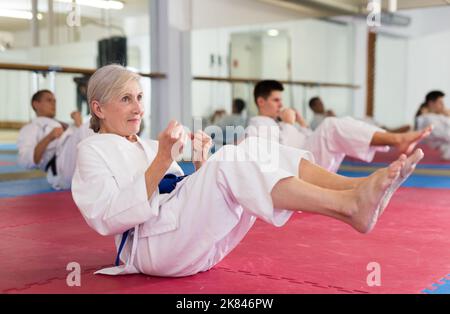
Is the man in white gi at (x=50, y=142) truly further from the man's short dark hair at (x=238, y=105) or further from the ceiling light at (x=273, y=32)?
the ceiling light at (x=273, y=32)

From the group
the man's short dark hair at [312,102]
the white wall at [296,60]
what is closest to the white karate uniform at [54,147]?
the white wall at [296,60]

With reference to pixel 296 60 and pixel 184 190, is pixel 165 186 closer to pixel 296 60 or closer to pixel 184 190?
pixel 184 190

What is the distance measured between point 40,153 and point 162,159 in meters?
3.85

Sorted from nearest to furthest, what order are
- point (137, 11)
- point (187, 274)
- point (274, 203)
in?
point (274, 203) → point (187, 274) → point (137, 11)

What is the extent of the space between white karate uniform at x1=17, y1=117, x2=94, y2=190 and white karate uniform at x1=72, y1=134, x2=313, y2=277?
2934 millimetres

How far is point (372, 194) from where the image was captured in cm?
173

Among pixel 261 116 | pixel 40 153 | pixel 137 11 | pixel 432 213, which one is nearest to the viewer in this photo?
pixel 432 213

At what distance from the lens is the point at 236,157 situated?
187cm

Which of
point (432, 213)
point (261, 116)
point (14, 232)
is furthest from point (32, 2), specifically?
point (432, 213)

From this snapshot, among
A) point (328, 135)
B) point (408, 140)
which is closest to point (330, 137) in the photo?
point (328, 135)

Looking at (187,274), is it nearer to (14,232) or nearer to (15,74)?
(14,232)

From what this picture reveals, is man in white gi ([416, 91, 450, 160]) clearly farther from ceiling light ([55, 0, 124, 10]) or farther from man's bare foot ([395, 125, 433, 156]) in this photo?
ceiling light ([55, 0, 124, 10])

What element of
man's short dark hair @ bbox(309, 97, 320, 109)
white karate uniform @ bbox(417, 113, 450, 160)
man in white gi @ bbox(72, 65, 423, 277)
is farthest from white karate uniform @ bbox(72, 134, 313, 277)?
man's short dark hair @ bbox(309, 97, 320, 109)

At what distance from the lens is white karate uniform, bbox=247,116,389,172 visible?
410cm
